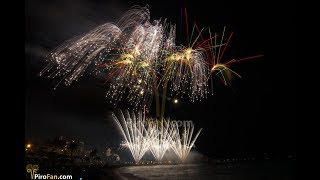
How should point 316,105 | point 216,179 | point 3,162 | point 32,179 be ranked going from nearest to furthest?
point 3,162 < point 316,105 < point 32,179 < point 216,179

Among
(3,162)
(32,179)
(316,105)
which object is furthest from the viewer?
(32,179)

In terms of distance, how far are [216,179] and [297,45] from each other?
5431cm

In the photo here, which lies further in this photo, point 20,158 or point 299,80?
point 299,80

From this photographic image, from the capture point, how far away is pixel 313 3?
5.55m

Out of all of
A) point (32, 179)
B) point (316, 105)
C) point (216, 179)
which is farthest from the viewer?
point (216, 179)

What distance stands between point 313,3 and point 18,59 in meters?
5.09

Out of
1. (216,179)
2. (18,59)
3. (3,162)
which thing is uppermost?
(18,59)

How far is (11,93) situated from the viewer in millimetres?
4246

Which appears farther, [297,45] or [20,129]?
Result: [297,45]

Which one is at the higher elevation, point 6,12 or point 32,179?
point 6,12

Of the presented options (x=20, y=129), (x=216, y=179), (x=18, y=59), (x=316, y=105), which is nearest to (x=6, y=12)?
(x=18, y=59)

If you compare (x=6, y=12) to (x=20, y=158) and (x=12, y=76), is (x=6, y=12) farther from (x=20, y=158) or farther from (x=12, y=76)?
(x=20, y=158)

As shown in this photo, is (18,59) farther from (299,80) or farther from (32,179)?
(32,179)

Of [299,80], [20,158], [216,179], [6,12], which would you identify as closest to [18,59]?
[6,12]
